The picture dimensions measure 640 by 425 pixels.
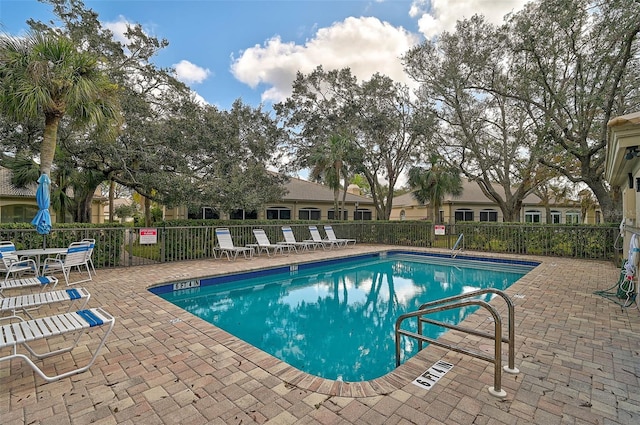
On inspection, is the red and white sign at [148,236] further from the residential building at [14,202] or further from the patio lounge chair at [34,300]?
the residential building at [14,202]

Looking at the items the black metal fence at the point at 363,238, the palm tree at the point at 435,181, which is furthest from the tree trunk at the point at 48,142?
the palm tree at the point at 435,181

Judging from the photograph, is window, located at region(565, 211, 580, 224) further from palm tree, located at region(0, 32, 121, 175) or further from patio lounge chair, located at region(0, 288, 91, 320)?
patio lounge chair, located at region(0, 288, 91, 320)

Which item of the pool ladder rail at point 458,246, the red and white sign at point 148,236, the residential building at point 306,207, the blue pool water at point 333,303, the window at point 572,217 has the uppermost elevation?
the residential building at point 306,207

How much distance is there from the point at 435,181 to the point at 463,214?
34.8 ft

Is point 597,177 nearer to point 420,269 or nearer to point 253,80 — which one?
point 420,269

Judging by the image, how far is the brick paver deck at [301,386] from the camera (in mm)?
2322

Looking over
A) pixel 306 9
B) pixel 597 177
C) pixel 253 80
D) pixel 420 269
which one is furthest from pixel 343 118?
pixel 597 177

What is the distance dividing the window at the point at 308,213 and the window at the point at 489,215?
564 inches

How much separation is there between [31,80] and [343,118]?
47.6 ft

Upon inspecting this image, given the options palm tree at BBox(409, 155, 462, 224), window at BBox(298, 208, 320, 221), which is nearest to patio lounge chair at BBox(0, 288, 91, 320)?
palm tree at BBox(409, 155, 462, 224)

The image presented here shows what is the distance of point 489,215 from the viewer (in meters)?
25.8

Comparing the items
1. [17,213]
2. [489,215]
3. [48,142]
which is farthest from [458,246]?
[17,213]

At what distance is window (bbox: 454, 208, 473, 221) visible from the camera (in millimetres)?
24906

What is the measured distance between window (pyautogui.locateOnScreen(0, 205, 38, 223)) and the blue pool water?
1647 centimetres
